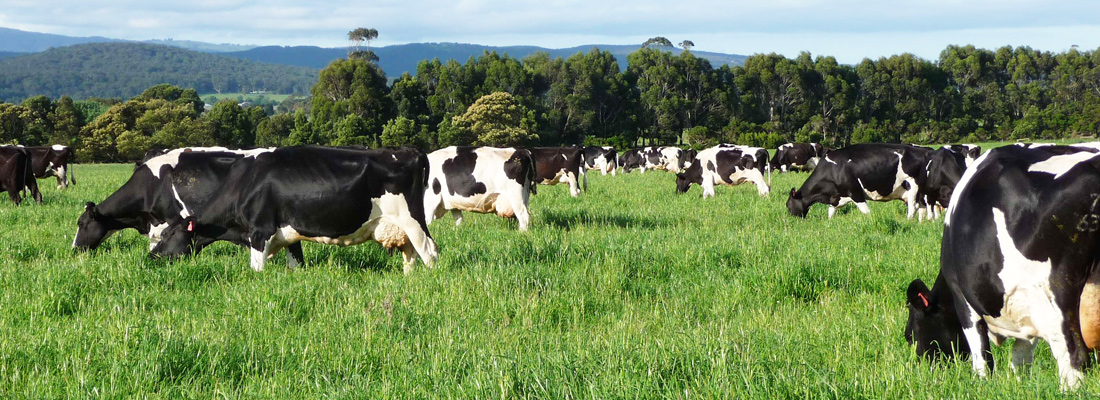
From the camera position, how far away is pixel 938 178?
14.1 meters

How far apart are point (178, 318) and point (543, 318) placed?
2.73 metres

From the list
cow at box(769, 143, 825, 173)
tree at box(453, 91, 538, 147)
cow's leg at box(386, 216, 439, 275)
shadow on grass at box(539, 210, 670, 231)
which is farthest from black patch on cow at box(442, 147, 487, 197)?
tree at box(453, 91, 538, 147)

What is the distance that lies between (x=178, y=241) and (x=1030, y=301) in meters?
7.81

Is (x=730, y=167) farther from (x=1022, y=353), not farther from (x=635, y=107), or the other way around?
(x=635, y=107)

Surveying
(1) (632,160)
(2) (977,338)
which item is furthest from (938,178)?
(1) (632,160)

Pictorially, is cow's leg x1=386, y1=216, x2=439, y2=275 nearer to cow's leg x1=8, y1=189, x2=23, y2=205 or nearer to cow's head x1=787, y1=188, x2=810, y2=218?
cow's head x1=787, y1=188, x2=810, y2=218

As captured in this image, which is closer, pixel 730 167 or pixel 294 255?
pixel 294 255

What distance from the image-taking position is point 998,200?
13.9 ft

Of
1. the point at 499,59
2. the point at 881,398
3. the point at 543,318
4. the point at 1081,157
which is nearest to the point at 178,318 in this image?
the point at 543,318

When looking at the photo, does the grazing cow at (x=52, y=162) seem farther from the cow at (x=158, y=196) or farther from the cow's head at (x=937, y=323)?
the cow's head at (x=937, y=323)

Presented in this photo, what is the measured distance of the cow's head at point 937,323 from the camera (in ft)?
15.4

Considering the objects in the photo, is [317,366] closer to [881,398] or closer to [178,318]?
[178,318]

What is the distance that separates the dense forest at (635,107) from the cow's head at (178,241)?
54227 millimetres

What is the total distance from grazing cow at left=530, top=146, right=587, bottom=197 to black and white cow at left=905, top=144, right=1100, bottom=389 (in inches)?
666
